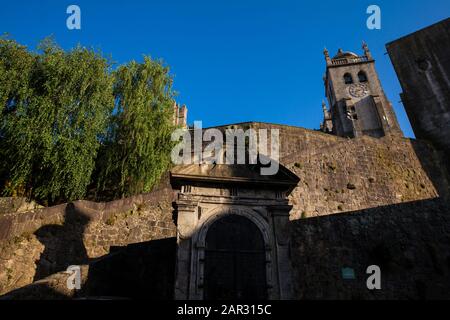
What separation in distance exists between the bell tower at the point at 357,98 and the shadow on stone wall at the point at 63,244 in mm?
27085

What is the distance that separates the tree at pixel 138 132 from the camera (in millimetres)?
12891

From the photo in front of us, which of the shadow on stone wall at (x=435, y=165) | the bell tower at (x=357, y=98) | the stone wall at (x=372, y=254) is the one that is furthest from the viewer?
the bell tower at (x=357, y=98)

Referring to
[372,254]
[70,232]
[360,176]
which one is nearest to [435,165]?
[360,176]

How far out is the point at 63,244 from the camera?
8602mm

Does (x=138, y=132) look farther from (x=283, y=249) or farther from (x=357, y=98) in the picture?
(x=357, y=98)

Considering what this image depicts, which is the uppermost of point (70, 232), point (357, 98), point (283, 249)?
point (357, 98)

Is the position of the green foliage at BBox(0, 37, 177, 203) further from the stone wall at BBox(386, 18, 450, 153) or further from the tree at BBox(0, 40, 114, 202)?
the stone wall at BBox(386, 18, 450, 153)

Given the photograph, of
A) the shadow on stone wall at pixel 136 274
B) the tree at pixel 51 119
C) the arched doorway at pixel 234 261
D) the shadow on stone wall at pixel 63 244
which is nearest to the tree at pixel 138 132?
the tree at pixel 51 119

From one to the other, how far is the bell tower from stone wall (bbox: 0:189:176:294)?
25.1 meters

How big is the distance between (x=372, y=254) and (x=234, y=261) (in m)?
6.25

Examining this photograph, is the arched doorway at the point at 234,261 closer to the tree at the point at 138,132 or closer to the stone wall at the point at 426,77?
the tree at the point at 138,132
